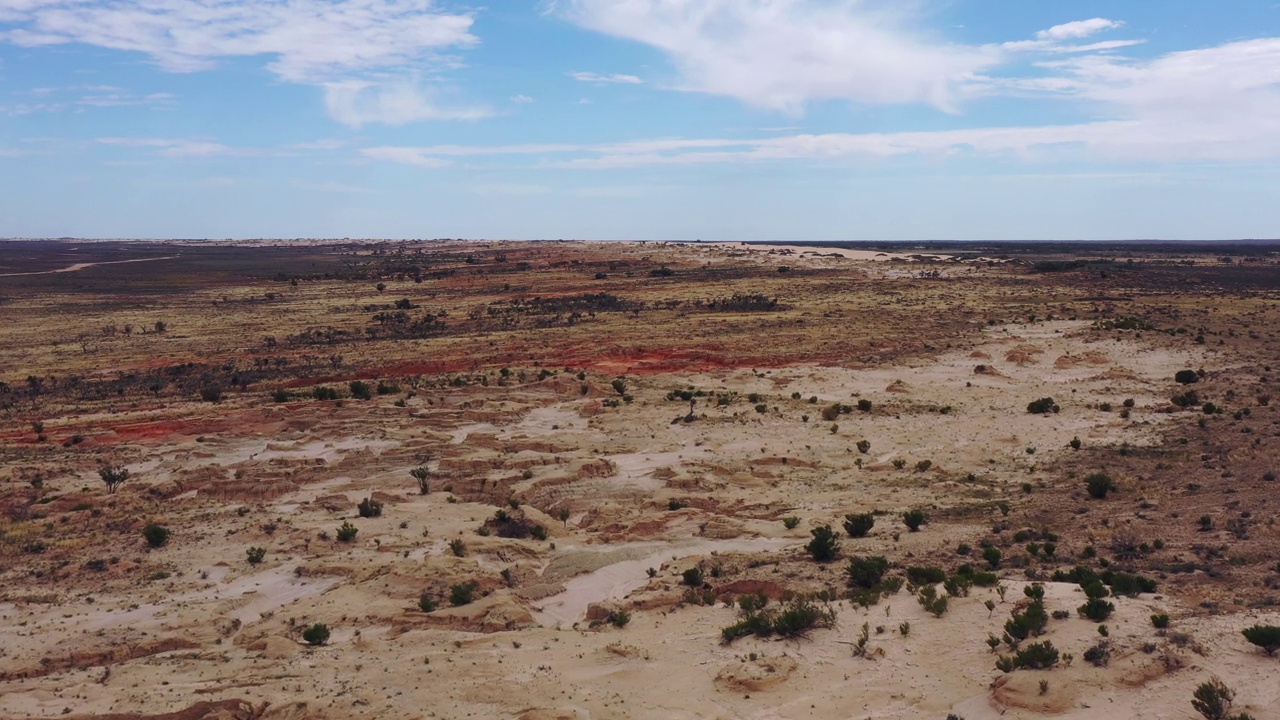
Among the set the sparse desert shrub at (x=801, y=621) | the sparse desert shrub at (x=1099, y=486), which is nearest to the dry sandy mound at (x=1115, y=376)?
the sparse desert shrub at (x=1099, y=486)

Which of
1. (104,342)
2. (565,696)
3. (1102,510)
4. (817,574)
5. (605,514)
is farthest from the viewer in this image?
(104,342)

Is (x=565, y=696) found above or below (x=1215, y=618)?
below

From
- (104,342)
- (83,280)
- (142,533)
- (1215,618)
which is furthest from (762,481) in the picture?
(83,280)

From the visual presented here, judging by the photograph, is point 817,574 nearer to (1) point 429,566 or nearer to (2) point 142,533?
(1) point 429,566

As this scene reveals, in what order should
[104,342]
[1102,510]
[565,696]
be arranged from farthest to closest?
[104,342] < [1102,510] < [565,696]

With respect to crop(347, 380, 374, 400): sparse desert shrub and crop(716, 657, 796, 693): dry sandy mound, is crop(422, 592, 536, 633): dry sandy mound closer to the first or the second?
crop(716, 657, 796, 693): dry sandy mound

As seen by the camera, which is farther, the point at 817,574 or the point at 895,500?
the point at 895,500

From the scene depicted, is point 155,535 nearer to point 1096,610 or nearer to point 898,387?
Answer: point 1096,610

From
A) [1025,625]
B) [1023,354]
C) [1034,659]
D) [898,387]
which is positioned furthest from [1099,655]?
[1023,354]
